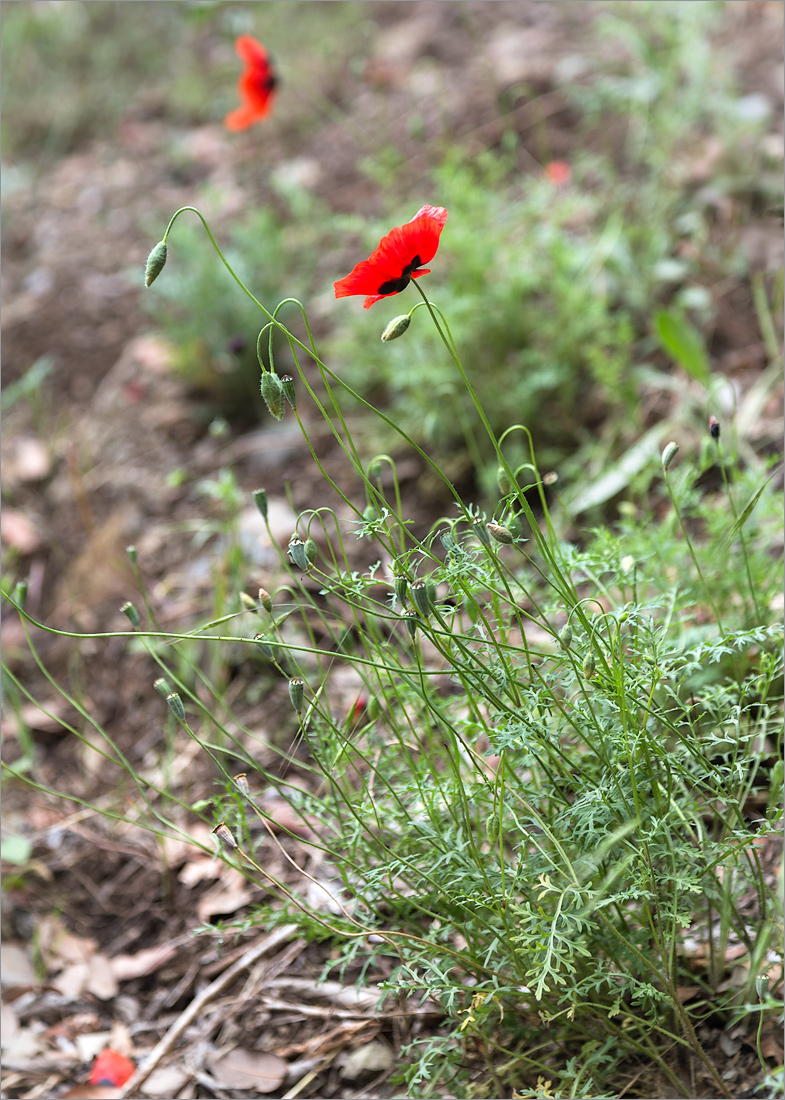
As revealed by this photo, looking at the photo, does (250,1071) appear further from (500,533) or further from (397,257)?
(397,257)

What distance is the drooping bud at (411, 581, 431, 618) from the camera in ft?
2.88

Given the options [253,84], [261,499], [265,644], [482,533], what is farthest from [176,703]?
[253,84]

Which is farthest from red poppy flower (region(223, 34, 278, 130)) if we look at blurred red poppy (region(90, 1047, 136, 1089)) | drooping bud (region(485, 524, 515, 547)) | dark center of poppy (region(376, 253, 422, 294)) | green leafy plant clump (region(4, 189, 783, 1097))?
blurred red poppy (region(90, 1047, 136, 1089))

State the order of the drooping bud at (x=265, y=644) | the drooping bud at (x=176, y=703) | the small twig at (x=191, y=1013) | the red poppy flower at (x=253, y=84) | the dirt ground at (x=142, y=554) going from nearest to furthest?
the drooping bud at (x=265, y=644) → the drooping bud at (x=176, y=703) → the small twig at (x=191, y=1013) → the dirt ground at (x=142, y=554) → the red poppy flower at (x=253, y=84)

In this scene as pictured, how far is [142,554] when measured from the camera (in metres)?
2.33

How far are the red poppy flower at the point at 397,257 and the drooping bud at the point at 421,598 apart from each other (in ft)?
0.96

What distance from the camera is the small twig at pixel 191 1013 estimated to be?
48.1 inches

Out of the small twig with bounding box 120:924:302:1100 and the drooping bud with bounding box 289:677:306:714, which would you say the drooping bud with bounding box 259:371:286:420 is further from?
the small twig with bounding box 120:924:302:1100

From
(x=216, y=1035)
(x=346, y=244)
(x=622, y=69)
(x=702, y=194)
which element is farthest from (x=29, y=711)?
(x=622, y=69)

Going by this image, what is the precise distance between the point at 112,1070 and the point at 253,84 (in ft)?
7.32

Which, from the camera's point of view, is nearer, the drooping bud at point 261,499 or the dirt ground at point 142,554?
the drooping bud at point 261,499

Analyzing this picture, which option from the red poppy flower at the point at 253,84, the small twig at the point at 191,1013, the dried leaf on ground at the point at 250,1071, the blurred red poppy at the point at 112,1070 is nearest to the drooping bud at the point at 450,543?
the small twig at the point at 191,1013

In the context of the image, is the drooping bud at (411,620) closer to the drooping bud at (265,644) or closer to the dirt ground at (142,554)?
the drooping bud at (265,644)

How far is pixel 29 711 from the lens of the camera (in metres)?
2.05
